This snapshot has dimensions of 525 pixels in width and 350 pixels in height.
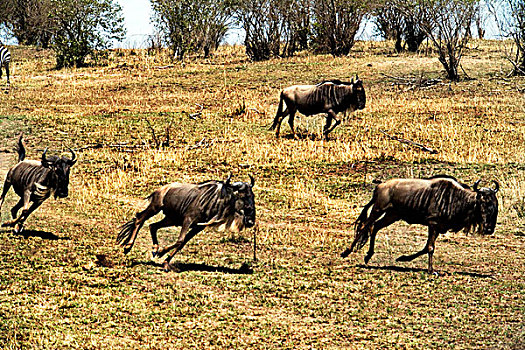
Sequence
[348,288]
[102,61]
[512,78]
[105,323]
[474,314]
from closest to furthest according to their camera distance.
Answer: [105,323], [474,314], [348,288], [512,78], [102,61]

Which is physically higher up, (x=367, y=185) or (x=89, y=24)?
(x=89, y=24)

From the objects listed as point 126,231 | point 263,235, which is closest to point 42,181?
point 126,231

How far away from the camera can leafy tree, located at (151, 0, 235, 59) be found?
4234 cm

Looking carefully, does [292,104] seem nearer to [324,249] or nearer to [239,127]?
[239,127]

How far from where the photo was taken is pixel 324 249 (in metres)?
12.1

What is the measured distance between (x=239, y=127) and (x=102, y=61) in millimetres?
19353

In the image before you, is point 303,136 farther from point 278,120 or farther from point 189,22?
point 189,22

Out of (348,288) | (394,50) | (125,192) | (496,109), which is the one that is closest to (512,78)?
(496,109)

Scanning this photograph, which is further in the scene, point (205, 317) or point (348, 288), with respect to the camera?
point (348, 288)

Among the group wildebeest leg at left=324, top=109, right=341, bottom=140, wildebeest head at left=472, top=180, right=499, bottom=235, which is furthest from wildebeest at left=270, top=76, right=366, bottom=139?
wildebeest head at left=472, top=180, right=499, bottom=235

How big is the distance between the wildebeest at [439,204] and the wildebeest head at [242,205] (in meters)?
1.97

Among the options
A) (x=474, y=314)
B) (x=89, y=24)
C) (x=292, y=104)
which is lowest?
(x=474, y=314)

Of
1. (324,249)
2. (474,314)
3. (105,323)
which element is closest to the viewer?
(105,323)

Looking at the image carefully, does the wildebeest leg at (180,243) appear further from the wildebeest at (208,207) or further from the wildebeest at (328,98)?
the wildebeest at (328,98)
